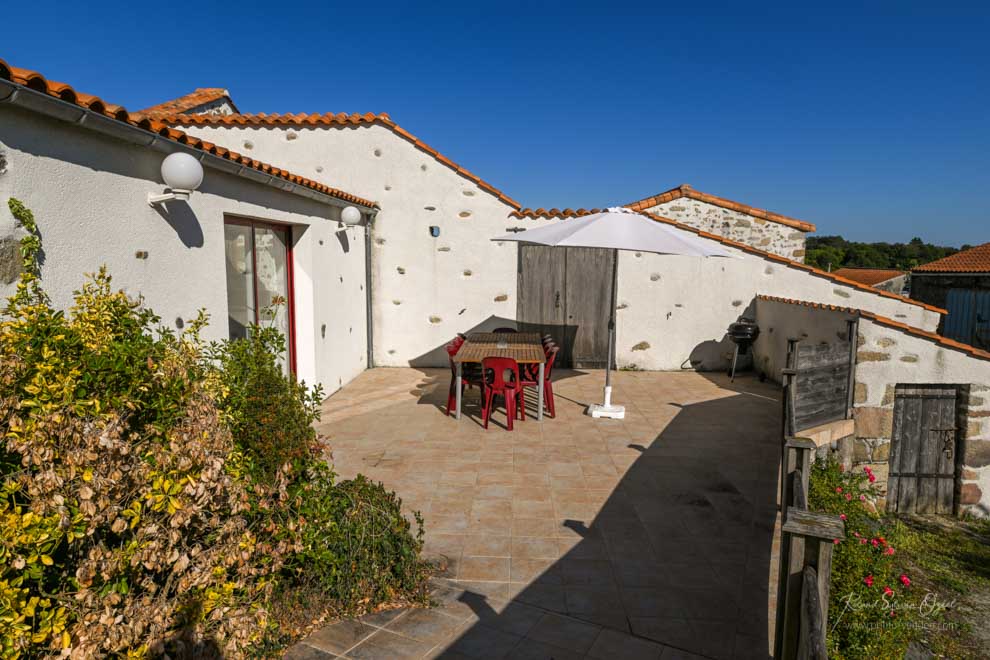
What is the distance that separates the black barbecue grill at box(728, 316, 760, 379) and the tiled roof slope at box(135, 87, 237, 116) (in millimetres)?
9532

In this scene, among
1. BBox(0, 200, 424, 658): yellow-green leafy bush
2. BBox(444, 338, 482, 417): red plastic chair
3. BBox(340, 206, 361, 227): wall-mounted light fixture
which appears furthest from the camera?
BBox(340, 206, 361, 227): wall-mounted light fixture

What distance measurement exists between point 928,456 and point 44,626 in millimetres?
7492

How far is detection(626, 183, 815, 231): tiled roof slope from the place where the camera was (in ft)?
35.5

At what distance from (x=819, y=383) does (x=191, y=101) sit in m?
10.2

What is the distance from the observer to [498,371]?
625 centimetres

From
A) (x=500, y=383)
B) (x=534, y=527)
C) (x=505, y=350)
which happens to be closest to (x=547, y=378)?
(x=505, y=350)

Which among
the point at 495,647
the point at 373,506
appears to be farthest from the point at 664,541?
the point at 373,506

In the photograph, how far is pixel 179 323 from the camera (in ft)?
14.3

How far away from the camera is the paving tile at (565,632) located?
2893 millimetres

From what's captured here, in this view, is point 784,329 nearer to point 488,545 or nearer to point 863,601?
point 863,601

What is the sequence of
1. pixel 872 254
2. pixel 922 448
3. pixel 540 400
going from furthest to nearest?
pixel 872 254, pixel 540 400, pixel 922 448

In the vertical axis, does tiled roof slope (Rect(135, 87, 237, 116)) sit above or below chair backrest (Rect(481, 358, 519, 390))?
above

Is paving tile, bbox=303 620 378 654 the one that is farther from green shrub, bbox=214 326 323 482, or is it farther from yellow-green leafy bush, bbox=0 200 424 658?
green shrub, bbox=214 326 323 482

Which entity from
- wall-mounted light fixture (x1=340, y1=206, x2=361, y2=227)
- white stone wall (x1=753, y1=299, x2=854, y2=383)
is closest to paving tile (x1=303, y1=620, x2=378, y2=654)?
white stone wall (x1=753, y1=299, x2=854, y2=383)
